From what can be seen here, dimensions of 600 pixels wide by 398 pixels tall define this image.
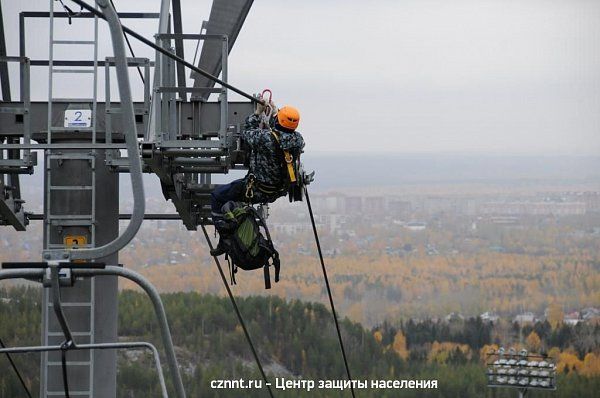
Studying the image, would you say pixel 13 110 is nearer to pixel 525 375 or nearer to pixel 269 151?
pixel 269 151

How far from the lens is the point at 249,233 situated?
11.3 meters

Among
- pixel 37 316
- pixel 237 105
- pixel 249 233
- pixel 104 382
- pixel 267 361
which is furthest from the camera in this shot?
pixel 267 361

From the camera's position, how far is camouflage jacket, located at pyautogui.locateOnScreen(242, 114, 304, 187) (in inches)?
450

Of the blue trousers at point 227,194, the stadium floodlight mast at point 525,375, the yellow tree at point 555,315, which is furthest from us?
the yellow tree at point 555,315

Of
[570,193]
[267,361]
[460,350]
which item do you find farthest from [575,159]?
[267,361]

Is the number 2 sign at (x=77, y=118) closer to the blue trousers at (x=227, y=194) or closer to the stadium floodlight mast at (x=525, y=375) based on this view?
the blue trousers at (x=227, y=194)

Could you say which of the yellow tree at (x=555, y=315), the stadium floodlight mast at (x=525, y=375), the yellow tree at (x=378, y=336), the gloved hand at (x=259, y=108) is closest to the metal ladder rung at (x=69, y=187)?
the gloved hand at (x=259, y=108)

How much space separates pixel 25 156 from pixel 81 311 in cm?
162

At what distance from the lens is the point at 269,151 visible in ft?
37.6

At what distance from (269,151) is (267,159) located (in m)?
0.09

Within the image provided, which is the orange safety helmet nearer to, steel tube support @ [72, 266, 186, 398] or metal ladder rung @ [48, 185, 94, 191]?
metal ladder rung @ [48, 185, 94, 191]

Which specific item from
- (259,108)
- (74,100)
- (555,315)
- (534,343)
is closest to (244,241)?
(259,108)

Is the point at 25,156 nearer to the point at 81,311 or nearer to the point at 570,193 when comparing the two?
the point at 81,311

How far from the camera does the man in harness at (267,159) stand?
11406 millimetres
